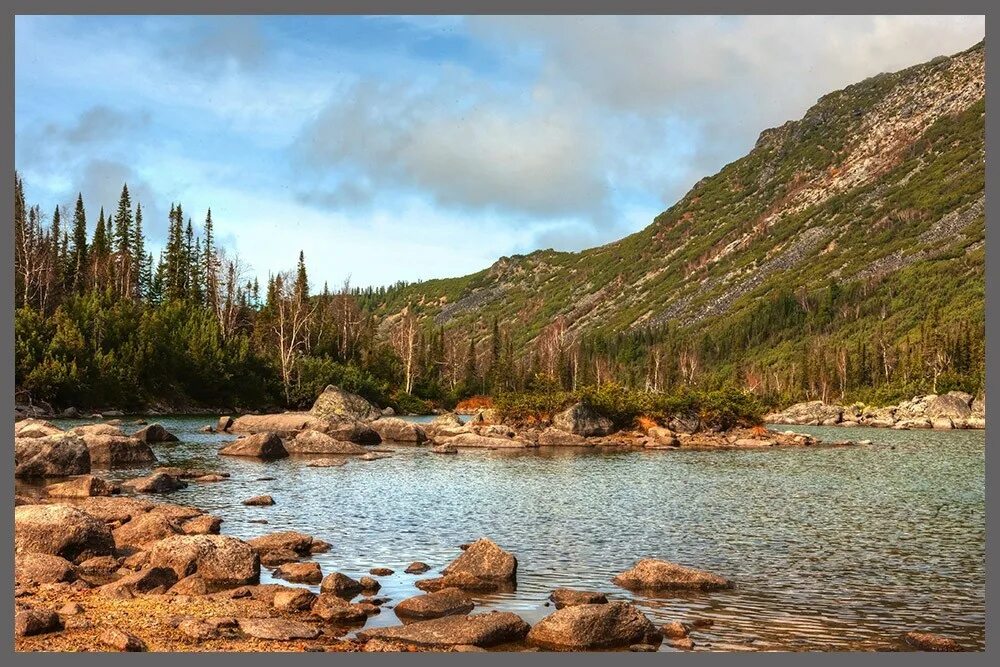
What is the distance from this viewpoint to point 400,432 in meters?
66.9

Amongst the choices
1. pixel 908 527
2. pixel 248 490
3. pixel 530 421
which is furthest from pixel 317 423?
pixel 908 527

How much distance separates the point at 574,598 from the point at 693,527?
11.2 metres

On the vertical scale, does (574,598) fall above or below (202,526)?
below

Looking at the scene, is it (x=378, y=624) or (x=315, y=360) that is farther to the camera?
(x=315, y=360)

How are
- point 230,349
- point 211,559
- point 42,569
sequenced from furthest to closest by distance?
point 230,349, point 211,559, point 42,569

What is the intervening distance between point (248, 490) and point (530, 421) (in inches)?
1528

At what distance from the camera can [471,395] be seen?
139m

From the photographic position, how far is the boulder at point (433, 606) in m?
16.5

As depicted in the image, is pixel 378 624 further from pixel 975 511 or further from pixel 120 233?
pixel 120 233

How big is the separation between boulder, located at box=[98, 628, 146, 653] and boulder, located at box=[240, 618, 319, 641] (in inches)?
69.2

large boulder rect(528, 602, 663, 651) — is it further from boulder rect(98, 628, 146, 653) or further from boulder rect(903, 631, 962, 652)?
boulder rect(98, 628, 146, 653)

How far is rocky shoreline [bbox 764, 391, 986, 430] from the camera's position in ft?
344

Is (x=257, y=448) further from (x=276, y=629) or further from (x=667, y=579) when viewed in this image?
(x=276, y=629)

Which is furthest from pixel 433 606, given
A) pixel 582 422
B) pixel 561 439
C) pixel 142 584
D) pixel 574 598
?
pixel 582 422
